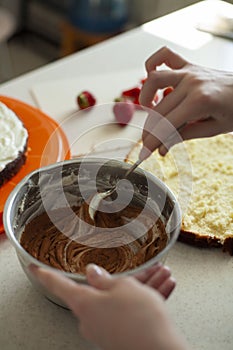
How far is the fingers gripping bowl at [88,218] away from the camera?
1.25 meters

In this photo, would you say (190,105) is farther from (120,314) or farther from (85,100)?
(85,100)

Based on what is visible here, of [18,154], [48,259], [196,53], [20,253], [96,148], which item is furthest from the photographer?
[196,53]

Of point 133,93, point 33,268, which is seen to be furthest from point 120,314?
point 133,93

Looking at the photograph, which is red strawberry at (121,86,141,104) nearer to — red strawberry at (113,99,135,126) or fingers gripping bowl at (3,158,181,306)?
red strawberry at (113,99,135,126)

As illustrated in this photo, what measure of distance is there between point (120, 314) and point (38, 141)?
90 cm

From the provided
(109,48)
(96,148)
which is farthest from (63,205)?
(109,48)

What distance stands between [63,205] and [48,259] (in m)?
0.16

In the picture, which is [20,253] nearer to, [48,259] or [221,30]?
[48,259]

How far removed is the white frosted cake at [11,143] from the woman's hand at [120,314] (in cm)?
63

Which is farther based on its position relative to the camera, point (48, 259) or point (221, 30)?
point (221, 30)

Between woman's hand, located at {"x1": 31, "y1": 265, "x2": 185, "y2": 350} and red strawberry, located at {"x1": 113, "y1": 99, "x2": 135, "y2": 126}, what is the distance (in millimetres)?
878

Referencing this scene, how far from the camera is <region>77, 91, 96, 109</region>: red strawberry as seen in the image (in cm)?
184

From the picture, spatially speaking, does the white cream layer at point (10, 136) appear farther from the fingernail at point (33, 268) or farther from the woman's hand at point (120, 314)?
the woman's hand at point (120, 314)

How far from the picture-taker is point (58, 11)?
4059 mm
